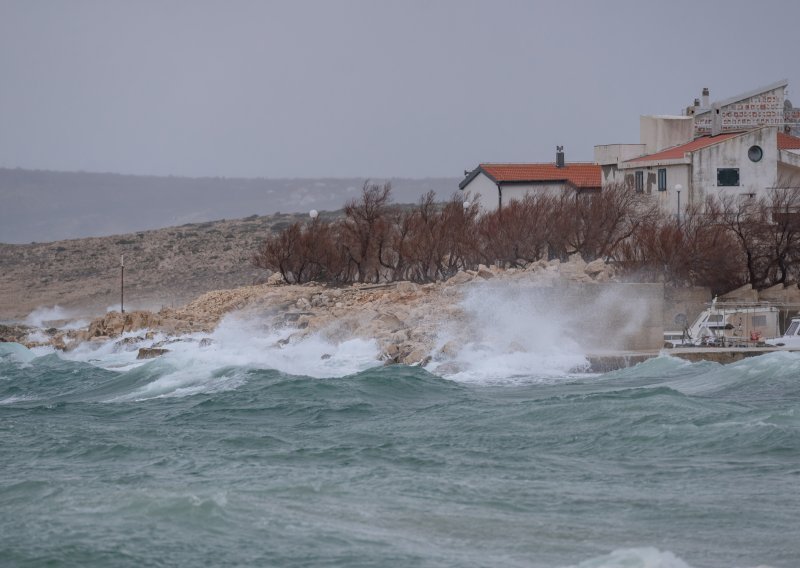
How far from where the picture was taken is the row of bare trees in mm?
37781

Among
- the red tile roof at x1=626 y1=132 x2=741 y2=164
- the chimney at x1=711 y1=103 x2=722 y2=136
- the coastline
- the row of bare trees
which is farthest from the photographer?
the chimney at x1=711 y1=103 x2=722 y2=136

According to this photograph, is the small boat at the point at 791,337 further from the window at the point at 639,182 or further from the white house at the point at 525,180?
the white house at the point at 525,180

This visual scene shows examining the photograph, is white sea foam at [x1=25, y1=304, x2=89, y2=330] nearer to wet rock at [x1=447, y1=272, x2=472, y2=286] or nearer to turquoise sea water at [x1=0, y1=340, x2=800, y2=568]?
wet rock at [x1=447, y1=272, x2=472, y2=286]

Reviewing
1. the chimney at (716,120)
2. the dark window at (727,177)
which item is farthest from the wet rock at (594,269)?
the chimney at (716,120)

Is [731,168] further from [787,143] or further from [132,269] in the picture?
[132,269]

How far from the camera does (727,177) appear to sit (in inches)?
1767

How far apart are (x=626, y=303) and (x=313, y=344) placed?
27.4ft

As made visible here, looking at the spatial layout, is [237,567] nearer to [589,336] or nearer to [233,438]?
[233,438]

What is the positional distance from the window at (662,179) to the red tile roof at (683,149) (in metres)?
0.42

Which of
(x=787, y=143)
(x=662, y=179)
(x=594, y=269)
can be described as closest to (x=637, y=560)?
(x=594, y=269)

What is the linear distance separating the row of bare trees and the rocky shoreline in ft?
7.28

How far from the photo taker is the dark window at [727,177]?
44.8m

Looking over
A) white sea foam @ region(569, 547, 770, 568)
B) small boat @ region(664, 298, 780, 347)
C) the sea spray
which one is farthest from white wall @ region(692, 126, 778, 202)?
white sea foam @ region(569, 547, 770, 568)

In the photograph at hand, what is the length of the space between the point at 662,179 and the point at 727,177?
7.62 ft
